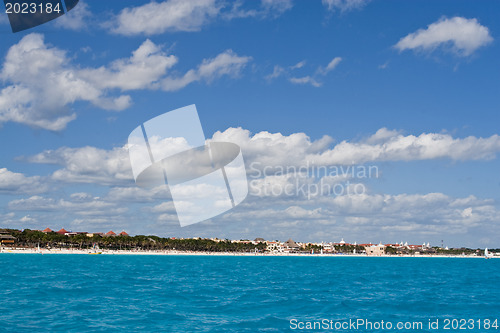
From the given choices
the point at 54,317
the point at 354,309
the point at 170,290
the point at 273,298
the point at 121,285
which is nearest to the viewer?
the point at 54,317

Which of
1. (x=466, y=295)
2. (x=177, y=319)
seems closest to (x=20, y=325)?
(x=177, y=319)

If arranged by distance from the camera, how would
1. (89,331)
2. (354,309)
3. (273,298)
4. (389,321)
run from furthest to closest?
(273,298)
(354,309)
(389,321)
(89,331)

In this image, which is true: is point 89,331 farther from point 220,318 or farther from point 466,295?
point 466,295

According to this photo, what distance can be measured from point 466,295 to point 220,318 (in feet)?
104

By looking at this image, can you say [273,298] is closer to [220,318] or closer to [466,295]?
[220,318]

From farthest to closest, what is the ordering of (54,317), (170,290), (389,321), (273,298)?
(170,290), (273,298), (389,321), (54,317)

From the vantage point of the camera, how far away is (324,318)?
108 feet

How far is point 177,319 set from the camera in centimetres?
3133

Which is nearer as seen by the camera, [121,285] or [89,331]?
[89,331]

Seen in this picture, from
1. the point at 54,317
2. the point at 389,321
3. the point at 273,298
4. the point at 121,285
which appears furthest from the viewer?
the point at 121,285

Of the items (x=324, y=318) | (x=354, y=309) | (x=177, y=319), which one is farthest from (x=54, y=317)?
(x=354, y=309)

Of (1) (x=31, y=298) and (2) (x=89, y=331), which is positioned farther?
(1) (x=31, y=298)

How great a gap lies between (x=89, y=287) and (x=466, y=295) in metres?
39.7

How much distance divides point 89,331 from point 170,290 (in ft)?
77.0
